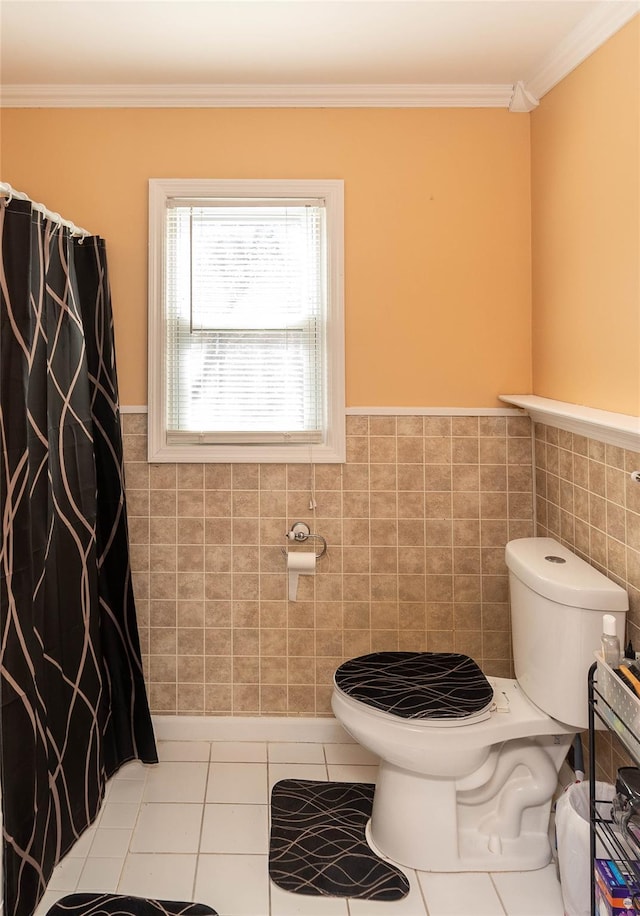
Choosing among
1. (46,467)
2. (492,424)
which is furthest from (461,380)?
(46,467)

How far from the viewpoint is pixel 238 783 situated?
8.00 feet

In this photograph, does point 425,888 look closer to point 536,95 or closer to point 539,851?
point 539,851

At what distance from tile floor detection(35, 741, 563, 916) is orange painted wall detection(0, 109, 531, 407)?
4.84ft

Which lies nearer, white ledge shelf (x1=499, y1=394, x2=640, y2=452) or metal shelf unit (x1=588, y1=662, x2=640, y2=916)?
metal shelf unit (x1=588, y1=662, x2=640, y2=916)

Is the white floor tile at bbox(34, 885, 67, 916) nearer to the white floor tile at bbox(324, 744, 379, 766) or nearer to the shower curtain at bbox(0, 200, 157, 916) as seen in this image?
the shower curtain at bbox(0, 200, 157, 916)

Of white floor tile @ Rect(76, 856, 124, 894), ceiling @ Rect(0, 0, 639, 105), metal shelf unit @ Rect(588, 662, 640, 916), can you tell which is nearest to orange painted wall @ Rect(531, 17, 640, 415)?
ceiling @ Rect(0, 0, 639, 105)

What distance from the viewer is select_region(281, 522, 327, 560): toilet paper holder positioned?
8.69 ft

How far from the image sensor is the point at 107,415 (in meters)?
2.43

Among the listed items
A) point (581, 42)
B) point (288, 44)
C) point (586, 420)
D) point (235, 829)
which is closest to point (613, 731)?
point (586, 420)

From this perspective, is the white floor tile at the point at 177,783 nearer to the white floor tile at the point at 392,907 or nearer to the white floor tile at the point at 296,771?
the white floor tile at the point at 296,771

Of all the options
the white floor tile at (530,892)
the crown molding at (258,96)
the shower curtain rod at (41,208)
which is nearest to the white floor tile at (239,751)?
the white floor tile at (530,892)

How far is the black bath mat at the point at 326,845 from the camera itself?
6.38 feet

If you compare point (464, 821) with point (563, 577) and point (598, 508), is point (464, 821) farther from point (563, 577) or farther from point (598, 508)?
point (598, 508)

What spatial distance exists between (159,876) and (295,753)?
2.39 feet
